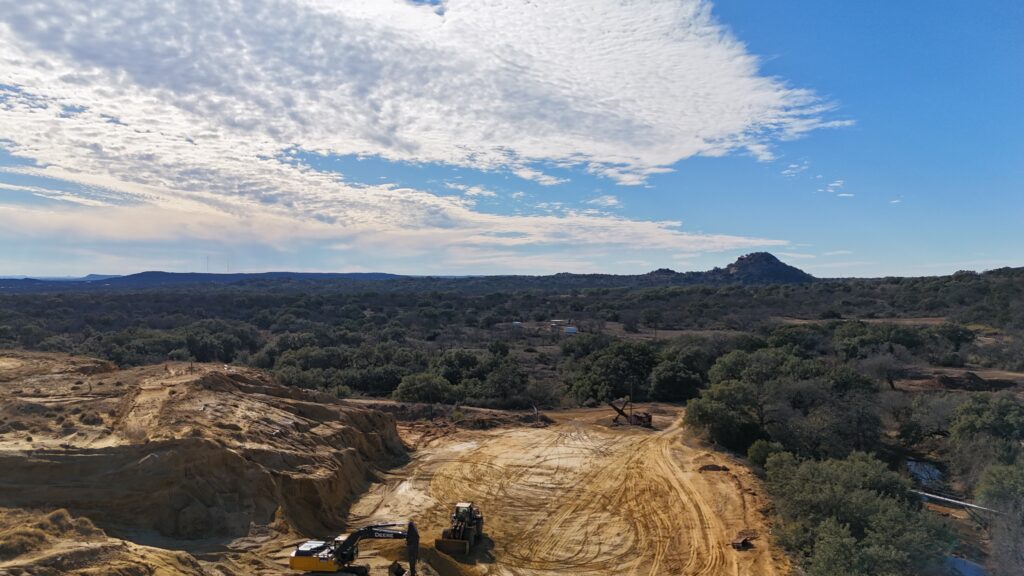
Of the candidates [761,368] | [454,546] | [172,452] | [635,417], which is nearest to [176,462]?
[172,452]

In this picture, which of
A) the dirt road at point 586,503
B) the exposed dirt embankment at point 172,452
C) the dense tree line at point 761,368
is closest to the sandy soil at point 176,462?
the exposed dirt embankment at point 172,452

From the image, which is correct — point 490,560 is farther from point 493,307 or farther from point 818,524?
point 493,307

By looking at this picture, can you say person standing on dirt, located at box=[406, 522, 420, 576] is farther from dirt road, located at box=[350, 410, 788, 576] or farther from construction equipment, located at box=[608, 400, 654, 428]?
construction equipment, located at box=[608, 400, 654, 428]

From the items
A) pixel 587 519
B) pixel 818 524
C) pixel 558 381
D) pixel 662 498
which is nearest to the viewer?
pixel 818 524

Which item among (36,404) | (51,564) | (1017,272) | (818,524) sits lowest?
(818,524)

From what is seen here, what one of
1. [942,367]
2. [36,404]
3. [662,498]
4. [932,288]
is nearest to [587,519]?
[662,498]

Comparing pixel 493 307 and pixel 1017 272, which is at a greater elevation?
pixel 1017 272

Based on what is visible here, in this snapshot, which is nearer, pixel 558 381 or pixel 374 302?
pixel 558 381
